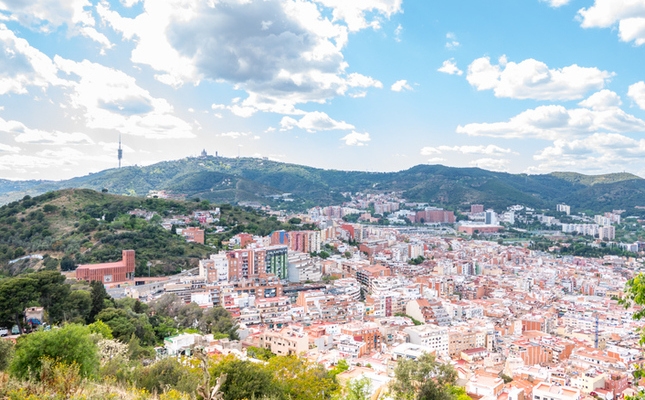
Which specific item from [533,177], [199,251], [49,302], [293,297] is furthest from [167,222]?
[533,177]

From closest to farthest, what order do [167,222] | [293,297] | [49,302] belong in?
[49,302], [293,297], [167,222]

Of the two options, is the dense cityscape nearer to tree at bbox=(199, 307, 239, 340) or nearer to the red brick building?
the red brick building

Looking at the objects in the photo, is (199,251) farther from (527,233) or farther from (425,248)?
(527,233)

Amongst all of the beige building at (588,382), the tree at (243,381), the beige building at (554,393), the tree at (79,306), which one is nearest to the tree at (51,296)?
the tree at (79,306)

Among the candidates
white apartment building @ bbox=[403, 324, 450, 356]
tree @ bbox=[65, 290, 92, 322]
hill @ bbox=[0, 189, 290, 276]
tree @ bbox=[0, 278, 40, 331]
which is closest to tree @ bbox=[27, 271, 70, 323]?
tree @ bbox=[65, 290, 92, 322]

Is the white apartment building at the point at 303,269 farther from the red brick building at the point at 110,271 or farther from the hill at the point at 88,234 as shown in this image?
the red brick building at the point at 110,271
